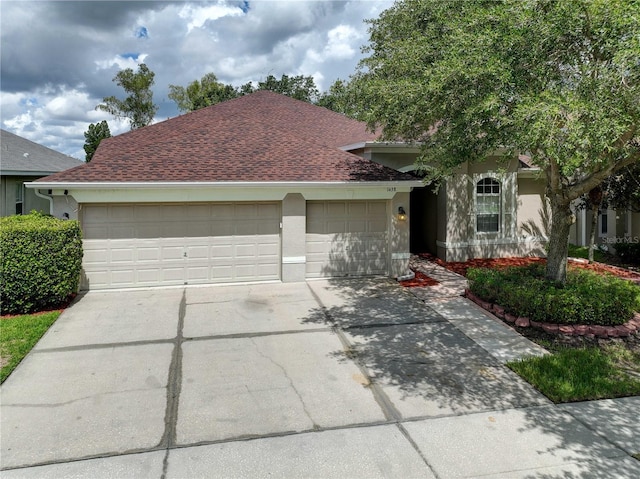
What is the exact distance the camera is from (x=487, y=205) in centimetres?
1485

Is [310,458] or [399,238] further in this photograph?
[399,238]

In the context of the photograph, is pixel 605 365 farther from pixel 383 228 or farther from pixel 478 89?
pixel 383 228

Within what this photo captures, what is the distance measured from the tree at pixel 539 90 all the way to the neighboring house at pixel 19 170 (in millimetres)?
12264

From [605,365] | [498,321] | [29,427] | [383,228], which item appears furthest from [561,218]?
[29,427]

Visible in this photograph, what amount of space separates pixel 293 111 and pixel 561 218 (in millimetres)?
11985

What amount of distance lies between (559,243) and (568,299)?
1639 mm

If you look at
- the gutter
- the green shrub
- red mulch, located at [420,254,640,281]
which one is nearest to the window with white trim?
the gutter

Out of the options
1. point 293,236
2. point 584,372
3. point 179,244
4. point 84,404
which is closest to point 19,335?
point 84,404

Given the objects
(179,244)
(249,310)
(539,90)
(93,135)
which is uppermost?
(93,135)

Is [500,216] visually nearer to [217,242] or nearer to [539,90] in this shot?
[539,90]

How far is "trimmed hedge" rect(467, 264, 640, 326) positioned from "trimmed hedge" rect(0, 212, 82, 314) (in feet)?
29.9

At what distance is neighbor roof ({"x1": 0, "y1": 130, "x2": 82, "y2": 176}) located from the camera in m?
14.5

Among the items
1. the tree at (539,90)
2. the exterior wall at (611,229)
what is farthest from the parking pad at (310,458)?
the exterior wall at (611,229)

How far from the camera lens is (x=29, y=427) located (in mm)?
4953
